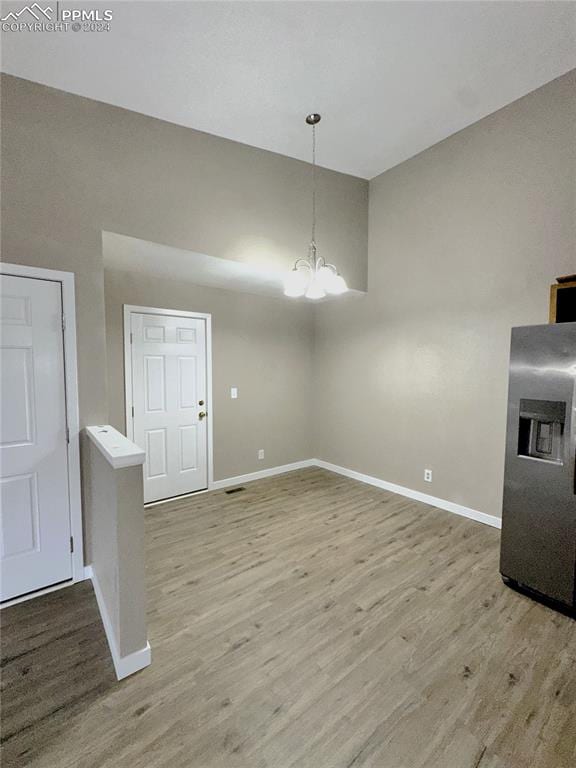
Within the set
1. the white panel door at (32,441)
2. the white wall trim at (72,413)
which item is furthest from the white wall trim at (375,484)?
the white panel door at (32,441)

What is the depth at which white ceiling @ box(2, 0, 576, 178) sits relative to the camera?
2.02 meters

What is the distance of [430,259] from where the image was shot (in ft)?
11.6

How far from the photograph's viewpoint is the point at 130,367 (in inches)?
141

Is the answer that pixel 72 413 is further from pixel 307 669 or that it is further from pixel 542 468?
pixel 542 468

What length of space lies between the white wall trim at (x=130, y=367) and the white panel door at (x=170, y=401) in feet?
0.12

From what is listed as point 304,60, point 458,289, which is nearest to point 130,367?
point 304,60

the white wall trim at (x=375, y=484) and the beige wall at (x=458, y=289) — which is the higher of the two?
the beige wall at (x=458, y=289)

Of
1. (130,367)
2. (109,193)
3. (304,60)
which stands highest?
(304,60)

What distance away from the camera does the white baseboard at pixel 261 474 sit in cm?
423

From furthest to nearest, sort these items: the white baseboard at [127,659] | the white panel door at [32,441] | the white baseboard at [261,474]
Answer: the white baseboard at [261,474] < the white panel door at [32,441] < the white baseboard at [127,659]

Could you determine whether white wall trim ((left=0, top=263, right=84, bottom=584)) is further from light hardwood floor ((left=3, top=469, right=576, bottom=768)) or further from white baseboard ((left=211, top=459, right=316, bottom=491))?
white baseboard ((left=211, top=459, right=316, bottom=491))

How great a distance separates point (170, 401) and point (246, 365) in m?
1.06

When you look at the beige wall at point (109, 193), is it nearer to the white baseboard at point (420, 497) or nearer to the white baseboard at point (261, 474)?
Answer: the white baseboard at point (261, 474)

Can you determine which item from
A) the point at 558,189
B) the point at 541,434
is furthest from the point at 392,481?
the point at 558,189
